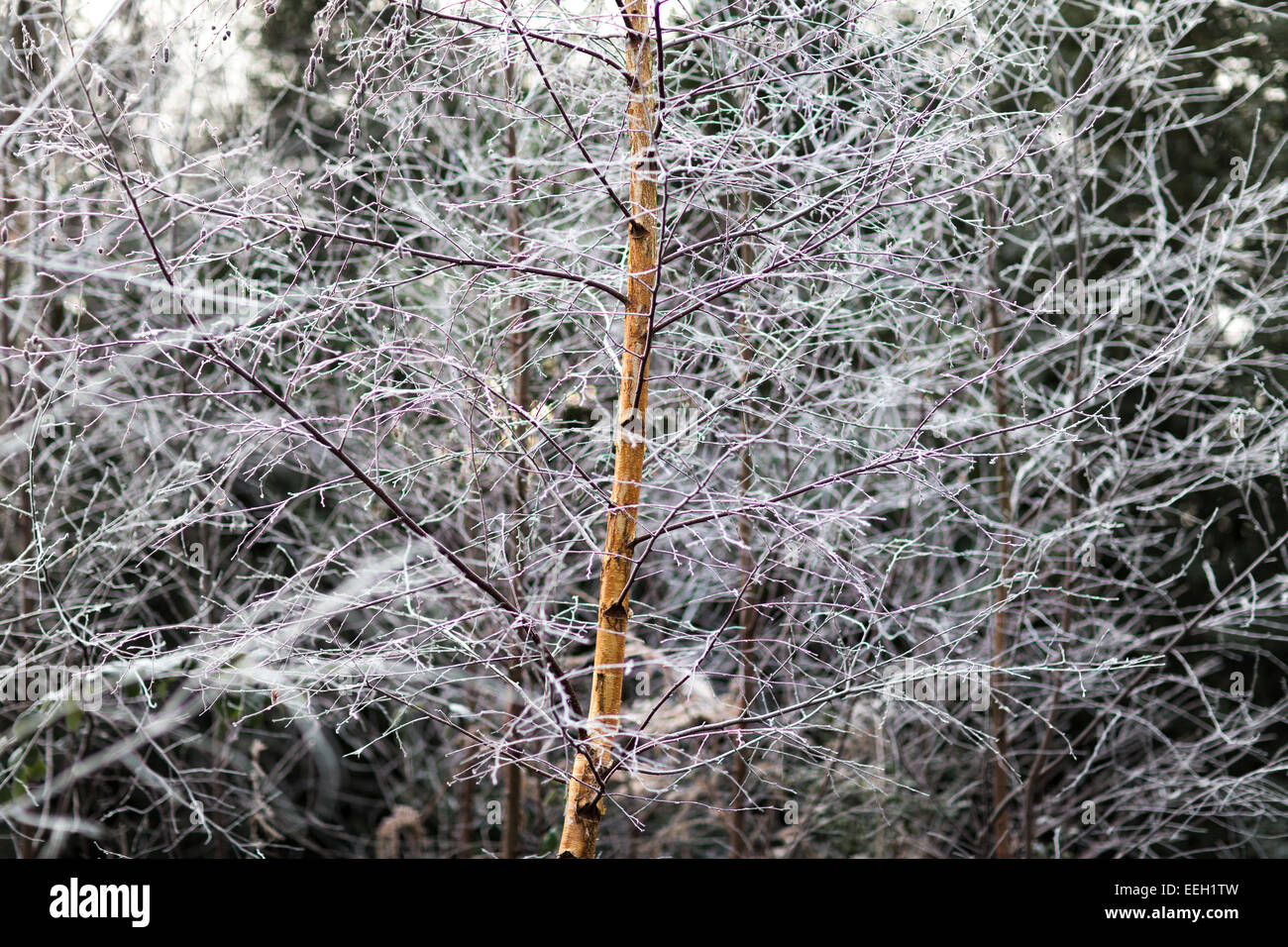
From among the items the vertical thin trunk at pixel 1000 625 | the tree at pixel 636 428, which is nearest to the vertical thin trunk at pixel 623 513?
the tree at pixel 636 428

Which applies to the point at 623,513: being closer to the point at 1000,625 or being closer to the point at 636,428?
the point at 636,428

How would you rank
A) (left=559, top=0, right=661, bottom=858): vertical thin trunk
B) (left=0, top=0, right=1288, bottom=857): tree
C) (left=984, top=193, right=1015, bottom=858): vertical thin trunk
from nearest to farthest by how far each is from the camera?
(left=0, top=0, right=1288, bottom=857): tree < (left=559, top=0, right=661, bottom=858): vertical thin trunk < (left=984, top=193, right=1015, bottom=858): vertical thin trunk

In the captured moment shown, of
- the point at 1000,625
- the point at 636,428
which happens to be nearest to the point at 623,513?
the point at 636,428

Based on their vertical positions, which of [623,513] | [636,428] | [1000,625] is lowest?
[1000,625]

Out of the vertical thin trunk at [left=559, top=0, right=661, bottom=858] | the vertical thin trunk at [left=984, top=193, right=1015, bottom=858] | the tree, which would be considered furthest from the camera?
the vertical thin trunk at [left=984, top=193, right=1015, bottom=858]

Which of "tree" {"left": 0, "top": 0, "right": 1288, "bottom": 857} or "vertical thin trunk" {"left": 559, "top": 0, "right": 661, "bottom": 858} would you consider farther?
"vertical thin trunk" {"left": 559, "top": 0, "right": 661, "bottom": 858}

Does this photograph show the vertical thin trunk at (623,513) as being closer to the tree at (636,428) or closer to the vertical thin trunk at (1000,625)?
the tree at (636,428)

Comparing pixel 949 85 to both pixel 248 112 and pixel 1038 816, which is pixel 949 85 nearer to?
pixel 1038 816

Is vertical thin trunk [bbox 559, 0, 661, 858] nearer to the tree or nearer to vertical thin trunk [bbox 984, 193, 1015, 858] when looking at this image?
the tree

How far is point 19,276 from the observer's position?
21.3ft

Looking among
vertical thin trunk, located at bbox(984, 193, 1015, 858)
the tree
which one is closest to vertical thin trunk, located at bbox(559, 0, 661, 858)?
the tree

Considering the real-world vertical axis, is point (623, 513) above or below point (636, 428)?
below
